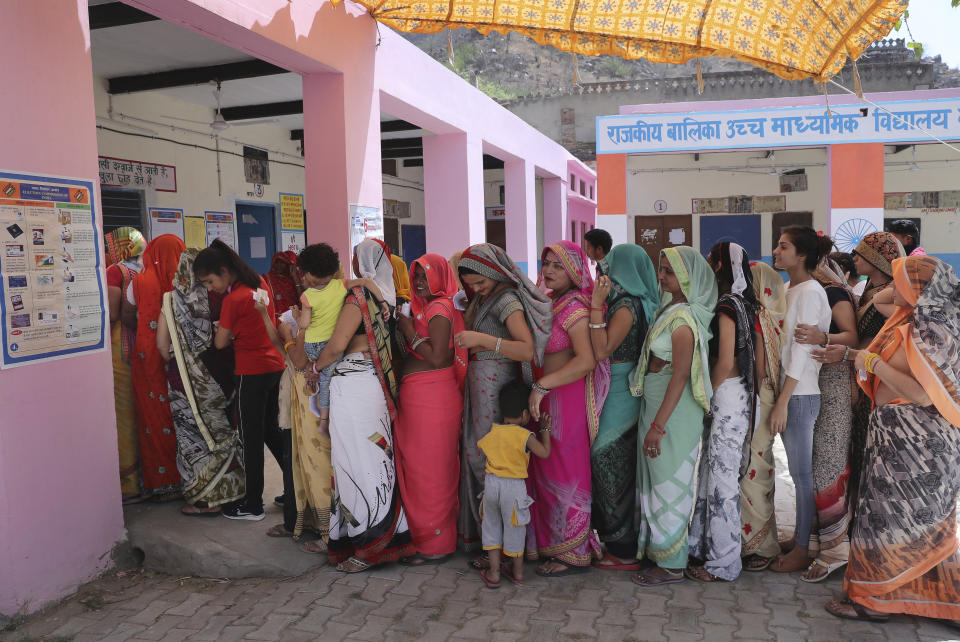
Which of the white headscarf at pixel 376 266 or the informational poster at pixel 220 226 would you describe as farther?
the informational poster at pixel 220 226

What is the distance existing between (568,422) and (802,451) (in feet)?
3.78

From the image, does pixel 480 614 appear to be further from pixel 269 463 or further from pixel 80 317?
pixel 269 463

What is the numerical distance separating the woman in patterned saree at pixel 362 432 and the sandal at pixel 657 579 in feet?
4.08

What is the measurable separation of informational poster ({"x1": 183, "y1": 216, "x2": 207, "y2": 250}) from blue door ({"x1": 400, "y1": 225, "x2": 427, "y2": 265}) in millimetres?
5633

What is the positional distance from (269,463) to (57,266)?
251cm

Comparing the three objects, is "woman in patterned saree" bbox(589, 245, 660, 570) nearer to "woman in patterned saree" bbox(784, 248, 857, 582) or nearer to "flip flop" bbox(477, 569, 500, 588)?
"flip flop" bbox(477, 569, 500, 588)

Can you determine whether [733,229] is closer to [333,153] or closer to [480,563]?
[333,153]

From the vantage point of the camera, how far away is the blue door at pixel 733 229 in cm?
1430

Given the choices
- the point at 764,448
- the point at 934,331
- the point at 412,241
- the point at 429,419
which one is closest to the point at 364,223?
the point at 429,419

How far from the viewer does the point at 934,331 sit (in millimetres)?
2799

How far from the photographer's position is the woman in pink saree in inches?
138

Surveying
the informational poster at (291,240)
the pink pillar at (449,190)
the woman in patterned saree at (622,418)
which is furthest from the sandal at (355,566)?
the informational poster at (291,240)

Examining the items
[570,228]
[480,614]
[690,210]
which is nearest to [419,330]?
[480,614]

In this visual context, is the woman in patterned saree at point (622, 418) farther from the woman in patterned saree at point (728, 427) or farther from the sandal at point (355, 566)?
the sandal at point (355, 566)
